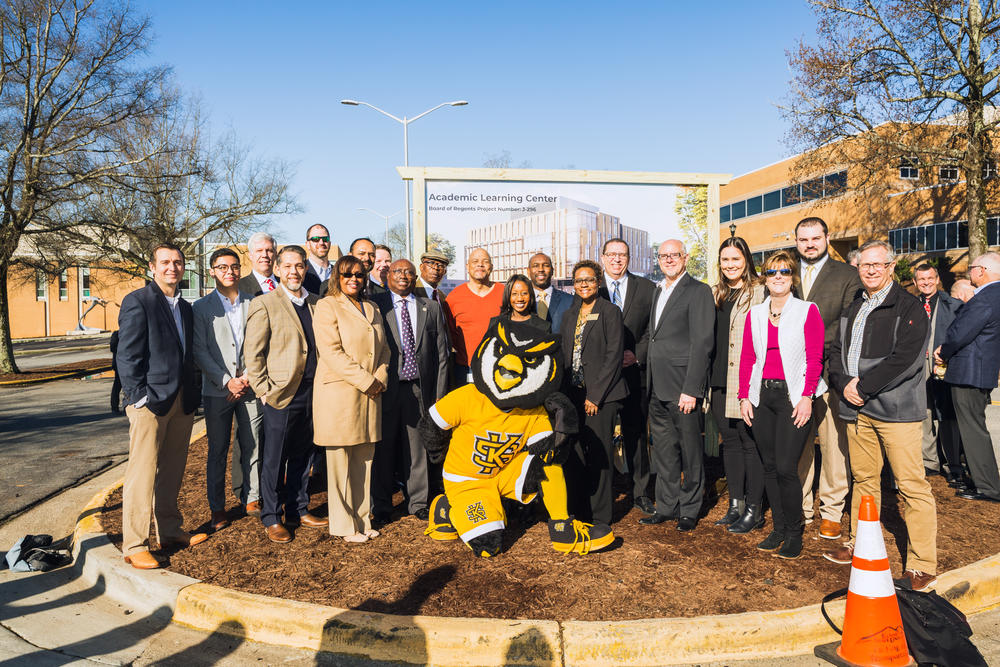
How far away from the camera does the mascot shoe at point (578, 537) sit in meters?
4.56

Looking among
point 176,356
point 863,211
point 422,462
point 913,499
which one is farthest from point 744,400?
point 863,211

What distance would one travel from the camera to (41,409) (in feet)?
40.9

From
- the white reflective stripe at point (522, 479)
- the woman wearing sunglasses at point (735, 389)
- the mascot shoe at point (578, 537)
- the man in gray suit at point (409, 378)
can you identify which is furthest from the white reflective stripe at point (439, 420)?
the woman wearing sunglasses at point (735, 389)

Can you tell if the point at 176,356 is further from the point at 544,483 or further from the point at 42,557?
the point at 544,483

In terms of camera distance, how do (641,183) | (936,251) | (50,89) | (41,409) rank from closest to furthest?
(641,183) < (41,409) < (50,89) < (936,251)

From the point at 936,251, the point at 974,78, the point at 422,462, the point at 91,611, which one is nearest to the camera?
the point at 91,611

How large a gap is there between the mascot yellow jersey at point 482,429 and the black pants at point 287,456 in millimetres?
1141

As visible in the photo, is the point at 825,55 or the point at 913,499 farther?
the point at 825,55

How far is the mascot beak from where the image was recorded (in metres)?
4.45

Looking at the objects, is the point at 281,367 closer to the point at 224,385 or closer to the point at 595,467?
the point at 224,385

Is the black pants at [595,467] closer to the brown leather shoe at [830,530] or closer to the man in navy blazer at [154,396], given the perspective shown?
the brown leather shoe at [830,530]

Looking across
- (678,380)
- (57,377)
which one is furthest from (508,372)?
(57,377)

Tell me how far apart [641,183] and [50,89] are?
57.8ft

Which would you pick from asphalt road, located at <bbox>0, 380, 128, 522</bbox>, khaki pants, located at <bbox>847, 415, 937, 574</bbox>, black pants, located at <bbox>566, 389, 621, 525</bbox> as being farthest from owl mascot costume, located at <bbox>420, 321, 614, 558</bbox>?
asphalt road, located at <bbox>0, 380, 128, 522</bbox>
